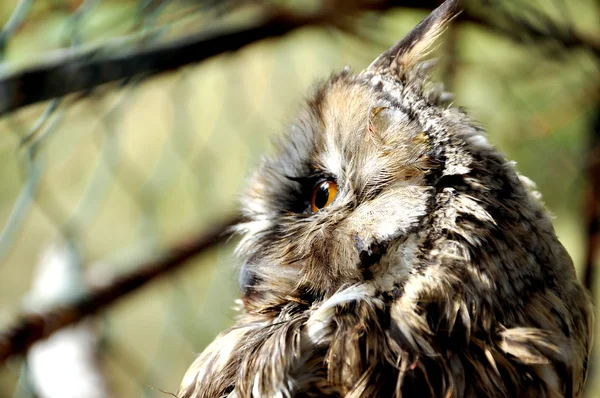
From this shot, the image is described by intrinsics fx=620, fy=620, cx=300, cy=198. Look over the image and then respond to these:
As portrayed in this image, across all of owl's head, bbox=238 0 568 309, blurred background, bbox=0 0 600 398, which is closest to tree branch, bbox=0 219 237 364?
blurred background, bbox=0 0 600 398

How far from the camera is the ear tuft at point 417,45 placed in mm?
906

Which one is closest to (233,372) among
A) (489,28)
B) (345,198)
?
(345,198)

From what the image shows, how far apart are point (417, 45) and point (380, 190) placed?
0.24 meters

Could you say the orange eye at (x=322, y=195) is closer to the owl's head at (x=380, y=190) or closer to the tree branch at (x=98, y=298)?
the owl's head at (x=380, y=190)

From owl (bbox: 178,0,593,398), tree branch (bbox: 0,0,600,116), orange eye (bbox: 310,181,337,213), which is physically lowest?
owl (bbox: 178,0,593,398)

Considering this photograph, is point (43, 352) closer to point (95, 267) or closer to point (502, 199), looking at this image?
point (95, 267)

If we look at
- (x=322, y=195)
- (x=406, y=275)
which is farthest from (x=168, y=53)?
(x=406, y=275)

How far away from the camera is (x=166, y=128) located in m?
3.81

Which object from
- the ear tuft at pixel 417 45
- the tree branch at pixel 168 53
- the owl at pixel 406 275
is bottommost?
the owl at pixel 406 275

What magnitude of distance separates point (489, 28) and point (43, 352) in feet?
5.12

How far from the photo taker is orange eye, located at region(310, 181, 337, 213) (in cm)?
94

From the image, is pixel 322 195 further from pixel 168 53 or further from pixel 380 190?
pixel 168 53

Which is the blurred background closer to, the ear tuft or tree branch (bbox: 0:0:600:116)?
tree branch (bbox: 0:0:600:116)

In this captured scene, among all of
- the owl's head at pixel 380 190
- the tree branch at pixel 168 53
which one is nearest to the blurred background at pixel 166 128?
the tree branch at pixel 168 53
